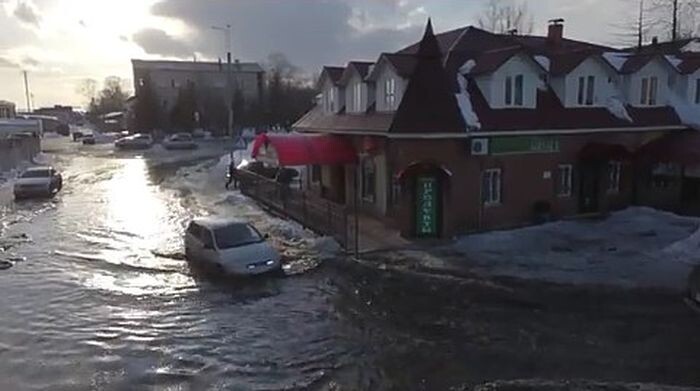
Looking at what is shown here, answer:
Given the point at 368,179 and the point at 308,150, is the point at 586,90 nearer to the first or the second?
the point at 368,179

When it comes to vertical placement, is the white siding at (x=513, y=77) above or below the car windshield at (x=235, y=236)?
above

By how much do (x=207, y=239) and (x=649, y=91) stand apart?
64.8 ft

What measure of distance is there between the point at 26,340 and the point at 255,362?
514 cm

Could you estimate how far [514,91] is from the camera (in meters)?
22.8

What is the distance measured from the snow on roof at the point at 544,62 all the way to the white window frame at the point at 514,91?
171cm

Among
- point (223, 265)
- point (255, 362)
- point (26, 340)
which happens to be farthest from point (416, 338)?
point (26, 340)

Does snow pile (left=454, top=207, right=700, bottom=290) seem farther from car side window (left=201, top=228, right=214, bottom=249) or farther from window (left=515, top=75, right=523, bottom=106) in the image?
car side window (left=201, top=228, right=214, bottom=249)

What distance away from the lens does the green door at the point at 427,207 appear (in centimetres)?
2130

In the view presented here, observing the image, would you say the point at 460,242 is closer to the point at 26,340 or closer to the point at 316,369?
the point at 316,369

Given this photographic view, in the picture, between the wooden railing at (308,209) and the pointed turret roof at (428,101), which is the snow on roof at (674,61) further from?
the wooden railing at (308,209)

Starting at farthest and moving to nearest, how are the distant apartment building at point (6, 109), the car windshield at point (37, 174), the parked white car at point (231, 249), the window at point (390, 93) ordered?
the distant apartment building at point (6, 109) < the car windshield at point (37, 174) < the window at point (390, 93) < the parked white car at point (231, 249)

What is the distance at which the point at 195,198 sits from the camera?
1266 inches

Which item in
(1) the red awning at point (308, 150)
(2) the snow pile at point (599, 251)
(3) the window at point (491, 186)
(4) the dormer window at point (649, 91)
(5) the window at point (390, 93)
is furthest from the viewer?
(4) the dormer window at point (649, 91)

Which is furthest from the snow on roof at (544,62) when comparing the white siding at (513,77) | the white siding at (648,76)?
the white siding at (648,76)
